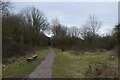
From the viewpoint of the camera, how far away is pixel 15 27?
144ft

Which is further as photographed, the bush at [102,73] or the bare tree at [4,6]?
the bare tree at [4,6]

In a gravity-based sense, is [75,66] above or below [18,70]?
below

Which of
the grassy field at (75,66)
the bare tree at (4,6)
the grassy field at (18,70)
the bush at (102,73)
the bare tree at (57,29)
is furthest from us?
the bare tree at (57,29)

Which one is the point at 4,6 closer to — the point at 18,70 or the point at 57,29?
the point at 18,70

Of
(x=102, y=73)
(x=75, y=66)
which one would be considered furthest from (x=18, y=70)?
(x=102, y=73)

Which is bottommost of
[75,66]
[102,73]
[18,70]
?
[75,66]

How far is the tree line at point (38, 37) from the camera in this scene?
125 feet

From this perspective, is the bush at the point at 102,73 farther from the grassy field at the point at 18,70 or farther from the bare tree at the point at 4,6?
A: the bare tree at the point at 4,6

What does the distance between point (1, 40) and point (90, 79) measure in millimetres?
19766

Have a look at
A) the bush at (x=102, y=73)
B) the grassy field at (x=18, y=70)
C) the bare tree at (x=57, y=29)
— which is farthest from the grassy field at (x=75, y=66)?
the bare tree at (x=57, y=29)

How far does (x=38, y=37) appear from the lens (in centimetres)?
7612

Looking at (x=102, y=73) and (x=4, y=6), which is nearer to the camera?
(x=102, y=73)

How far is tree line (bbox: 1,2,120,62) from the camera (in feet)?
125

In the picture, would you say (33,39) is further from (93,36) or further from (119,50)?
(119,50)
